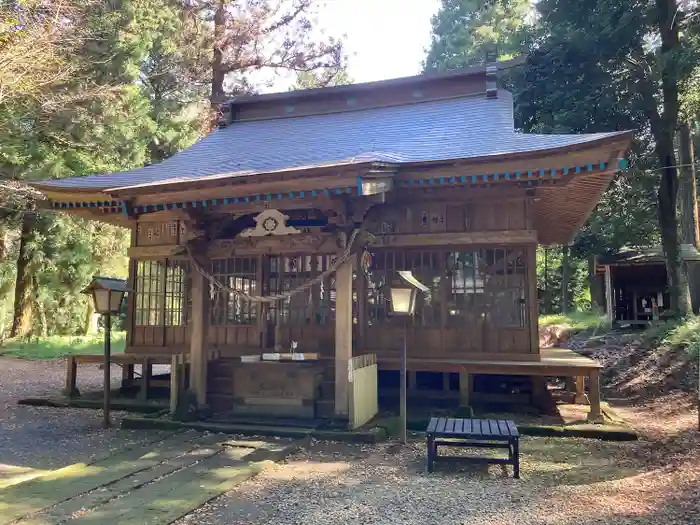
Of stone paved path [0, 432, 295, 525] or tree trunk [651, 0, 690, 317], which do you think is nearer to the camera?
stone paved path [0, 432, 295, 525]

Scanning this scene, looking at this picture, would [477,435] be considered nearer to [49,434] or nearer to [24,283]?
[49,434]

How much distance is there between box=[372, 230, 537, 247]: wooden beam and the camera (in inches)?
317

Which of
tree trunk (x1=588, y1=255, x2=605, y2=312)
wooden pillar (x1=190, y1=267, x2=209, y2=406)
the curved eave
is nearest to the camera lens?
the curved eave

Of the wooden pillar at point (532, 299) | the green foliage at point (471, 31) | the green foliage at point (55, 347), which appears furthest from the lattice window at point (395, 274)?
the green foliage at point (471, 31)

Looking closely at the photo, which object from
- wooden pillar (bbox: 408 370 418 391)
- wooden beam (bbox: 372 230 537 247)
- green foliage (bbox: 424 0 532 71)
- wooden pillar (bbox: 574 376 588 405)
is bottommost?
wooden pillar (bbox: 574 376 588 405)

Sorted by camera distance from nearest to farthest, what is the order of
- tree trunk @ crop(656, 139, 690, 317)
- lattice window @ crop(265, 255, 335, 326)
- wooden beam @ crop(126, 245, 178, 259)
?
lattice window @ crop(265, 255, 335, 326) < wooden beam @ crop(126, 245, 178, 259) < tree trunk @ crop(656, 139, 690, 317)

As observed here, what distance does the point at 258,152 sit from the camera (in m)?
10.1

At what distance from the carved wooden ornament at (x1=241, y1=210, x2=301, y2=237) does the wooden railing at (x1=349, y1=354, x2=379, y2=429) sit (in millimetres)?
2080

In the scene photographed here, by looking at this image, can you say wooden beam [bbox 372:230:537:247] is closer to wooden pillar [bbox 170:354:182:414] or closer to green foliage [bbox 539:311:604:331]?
wooden pillar [bbox 170:354:182:414]

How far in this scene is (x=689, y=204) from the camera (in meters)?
16.2

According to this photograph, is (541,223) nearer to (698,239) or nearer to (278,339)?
(278,339)

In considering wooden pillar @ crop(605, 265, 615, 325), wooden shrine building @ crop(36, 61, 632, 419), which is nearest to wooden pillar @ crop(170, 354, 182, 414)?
wooden shrine building @ crop(36, 61, 632, 419)

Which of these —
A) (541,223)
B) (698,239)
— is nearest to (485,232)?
(541,223)

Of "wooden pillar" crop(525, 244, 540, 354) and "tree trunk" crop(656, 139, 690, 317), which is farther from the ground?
"tree trunk" crop(656, 139, 690, 317)
